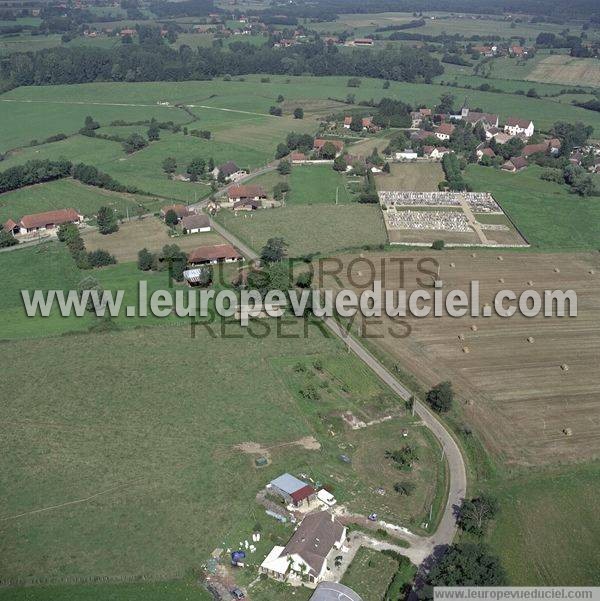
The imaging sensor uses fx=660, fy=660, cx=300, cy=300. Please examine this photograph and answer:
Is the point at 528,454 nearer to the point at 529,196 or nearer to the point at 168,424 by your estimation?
the point at 168,424

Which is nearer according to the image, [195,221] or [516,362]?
[516,362]

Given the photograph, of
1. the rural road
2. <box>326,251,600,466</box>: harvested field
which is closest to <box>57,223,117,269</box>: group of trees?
the rural road

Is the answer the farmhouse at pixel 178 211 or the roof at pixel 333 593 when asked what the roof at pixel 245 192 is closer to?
the farmhouse at pixel 178 211

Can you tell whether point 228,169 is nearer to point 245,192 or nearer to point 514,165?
point 245,192

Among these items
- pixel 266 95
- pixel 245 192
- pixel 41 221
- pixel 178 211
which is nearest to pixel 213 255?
pixel 178 211

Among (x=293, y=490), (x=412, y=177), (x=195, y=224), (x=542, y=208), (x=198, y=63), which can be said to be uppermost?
(x=198, y=63)

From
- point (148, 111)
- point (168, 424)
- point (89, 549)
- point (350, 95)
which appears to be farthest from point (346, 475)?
point (350, 95)
